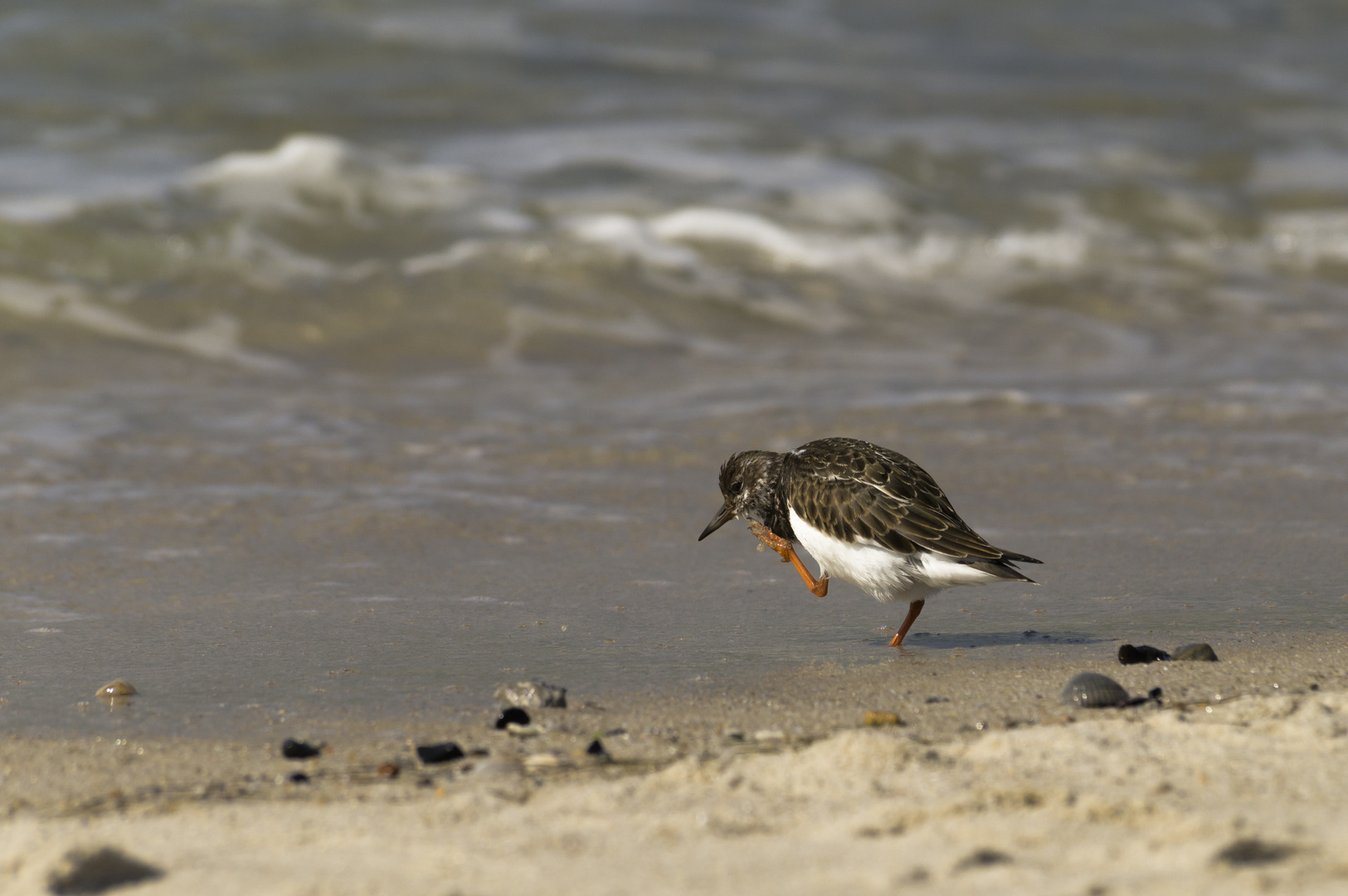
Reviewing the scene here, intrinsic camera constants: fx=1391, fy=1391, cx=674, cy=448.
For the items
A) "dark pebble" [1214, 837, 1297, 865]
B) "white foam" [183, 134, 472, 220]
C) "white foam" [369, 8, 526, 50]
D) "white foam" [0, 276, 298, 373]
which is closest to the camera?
"dark pebble" [1214, 837, 1297, 865]

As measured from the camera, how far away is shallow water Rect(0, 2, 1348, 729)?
390cm

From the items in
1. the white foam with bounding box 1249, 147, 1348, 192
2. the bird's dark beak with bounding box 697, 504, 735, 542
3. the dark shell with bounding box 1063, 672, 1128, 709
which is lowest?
the dark shell with bounding box 1063, 672, 1128, 709

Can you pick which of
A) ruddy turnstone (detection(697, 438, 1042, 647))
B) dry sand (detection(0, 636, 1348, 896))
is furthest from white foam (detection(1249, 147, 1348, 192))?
dry sand (detection(0, 636, 1348, 896))

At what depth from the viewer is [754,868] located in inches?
83.4

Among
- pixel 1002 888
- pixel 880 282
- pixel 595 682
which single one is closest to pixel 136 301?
pixel 880 282

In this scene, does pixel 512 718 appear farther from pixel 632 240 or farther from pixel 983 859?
pixel 632 240

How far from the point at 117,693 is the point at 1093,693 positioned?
2.19 meters

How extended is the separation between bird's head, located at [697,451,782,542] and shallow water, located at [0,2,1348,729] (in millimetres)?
227

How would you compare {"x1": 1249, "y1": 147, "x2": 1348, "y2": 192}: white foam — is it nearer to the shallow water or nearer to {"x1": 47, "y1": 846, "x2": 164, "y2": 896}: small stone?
the shallow water

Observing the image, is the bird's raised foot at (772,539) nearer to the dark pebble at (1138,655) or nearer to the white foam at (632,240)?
the dark pebble at (1138,655)

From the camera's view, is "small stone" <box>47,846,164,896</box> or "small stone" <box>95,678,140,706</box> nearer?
"small stone" <box>47,846,164,896</box>

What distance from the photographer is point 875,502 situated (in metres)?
3.68

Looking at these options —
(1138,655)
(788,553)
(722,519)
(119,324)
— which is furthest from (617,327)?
(1138,655)

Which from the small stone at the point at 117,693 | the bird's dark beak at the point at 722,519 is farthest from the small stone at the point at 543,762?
the bird's dark beak at the point at 722,519
